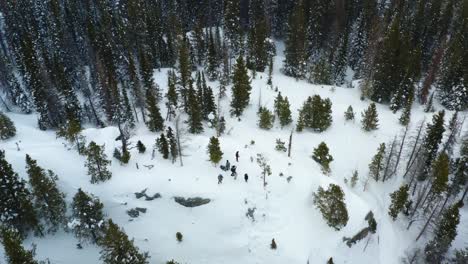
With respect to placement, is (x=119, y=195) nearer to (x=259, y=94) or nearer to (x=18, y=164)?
(x=18, y=164)

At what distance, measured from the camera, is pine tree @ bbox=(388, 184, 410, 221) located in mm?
44469

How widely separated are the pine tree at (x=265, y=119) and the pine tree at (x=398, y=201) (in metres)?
19.6

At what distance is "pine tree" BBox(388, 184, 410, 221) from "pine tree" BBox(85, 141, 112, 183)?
36.0 meters

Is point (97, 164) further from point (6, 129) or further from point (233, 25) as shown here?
point (233, 25)

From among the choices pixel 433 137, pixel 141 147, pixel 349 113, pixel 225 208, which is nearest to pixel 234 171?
pixel 225 208

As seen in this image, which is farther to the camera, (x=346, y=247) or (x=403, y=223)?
(x=403, y=223)

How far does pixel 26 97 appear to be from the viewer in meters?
63.1

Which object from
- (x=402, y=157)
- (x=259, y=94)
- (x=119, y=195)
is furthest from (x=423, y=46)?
(x=119, y=195)

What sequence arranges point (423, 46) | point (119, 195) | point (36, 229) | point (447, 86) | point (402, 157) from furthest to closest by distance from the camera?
point (423, 46)
point (447, 86)
point (402, 157)
point (119, 195)
point (36, 229)

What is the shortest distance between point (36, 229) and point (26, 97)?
105 feet

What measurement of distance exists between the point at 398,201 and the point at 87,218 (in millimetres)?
37064

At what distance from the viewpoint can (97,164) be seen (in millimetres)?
42625

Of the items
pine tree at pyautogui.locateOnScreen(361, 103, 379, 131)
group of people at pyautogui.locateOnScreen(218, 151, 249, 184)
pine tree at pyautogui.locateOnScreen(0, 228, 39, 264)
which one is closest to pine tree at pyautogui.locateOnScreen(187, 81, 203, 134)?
group of people at pyautogui.locateOnScreen(218, 151, 249, 184)

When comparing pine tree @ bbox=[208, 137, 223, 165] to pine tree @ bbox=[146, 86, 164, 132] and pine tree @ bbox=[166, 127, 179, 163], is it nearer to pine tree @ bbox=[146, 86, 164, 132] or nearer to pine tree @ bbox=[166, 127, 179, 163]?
pine tree @ bbox=[166, 127, 179, 163]
